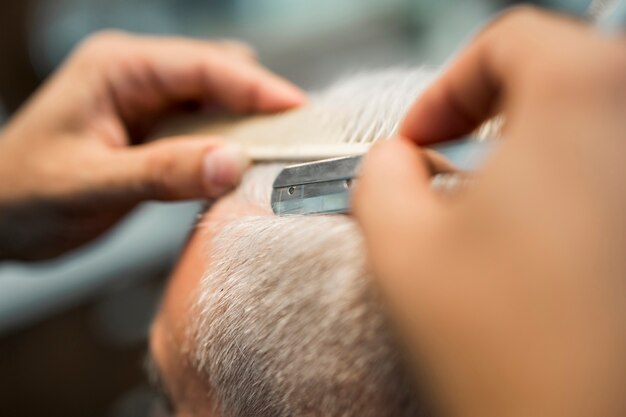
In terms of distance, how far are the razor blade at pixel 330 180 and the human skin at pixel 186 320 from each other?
0.09 feet

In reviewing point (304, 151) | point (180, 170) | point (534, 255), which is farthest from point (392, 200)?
point (180, 170)

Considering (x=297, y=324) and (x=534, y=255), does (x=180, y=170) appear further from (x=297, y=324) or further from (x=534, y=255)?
(x=534, y=255)

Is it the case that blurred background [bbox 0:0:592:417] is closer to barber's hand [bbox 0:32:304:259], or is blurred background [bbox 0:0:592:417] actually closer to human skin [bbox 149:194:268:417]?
barber's hand [bbox 0:32:304:259]

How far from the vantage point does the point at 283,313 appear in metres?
0.31

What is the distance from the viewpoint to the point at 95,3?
5.28 ft

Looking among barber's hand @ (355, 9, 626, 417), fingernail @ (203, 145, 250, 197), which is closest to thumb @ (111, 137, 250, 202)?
fingernail @ (203, 145, 250, 197)

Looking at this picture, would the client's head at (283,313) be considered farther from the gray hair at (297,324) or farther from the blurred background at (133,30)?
the blurred background at (133,30)

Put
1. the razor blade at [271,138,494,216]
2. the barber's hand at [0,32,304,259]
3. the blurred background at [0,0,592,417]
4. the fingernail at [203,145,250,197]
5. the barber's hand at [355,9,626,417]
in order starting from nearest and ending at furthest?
the barber's hand at [355,9,626,417] → the razor blade at [271,138,494,216] → the fingernail at [203,145,250,197] → the barber's hand at [0,32,304,259] → the blurred background at [0,0,592,417]

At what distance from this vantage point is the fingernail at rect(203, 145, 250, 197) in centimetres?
47

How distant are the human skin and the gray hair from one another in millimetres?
17

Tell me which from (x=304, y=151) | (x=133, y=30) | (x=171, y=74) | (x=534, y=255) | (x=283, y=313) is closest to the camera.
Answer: (x=534, y=255)

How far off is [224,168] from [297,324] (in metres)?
0.20

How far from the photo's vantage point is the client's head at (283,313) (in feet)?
0.91

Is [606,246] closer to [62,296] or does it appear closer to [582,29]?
[582,29]
